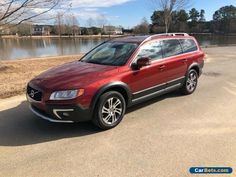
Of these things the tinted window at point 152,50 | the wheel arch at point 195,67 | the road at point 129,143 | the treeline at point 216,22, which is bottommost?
the road at point 129,143

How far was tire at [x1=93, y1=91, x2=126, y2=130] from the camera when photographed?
4070 millimetres

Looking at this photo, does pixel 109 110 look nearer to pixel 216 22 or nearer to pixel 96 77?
pixel 96 77

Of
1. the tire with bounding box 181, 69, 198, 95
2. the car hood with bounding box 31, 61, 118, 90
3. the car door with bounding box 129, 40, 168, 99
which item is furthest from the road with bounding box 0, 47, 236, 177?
the car hood with bounding box 31, 61, 118, 90

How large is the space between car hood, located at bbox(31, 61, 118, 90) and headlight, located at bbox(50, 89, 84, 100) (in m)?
0.07

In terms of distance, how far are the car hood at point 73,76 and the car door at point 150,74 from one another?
1.75 ft

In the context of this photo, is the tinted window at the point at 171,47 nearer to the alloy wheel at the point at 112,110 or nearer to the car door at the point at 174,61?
the car door at the point at 174,61

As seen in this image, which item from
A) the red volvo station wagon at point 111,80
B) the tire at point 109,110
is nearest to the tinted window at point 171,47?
the red volvo station wagon at point 111,80

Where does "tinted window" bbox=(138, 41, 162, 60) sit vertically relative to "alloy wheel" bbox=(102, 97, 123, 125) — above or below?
above

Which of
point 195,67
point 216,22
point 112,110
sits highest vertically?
point 216,22

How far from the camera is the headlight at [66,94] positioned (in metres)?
3.80

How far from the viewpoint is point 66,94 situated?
12.5 feet

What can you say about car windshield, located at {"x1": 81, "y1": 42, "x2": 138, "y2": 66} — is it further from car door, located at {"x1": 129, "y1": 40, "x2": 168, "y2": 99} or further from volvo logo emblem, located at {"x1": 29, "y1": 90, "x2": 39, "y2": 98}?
volvo logo emblem, located at {"x1": 29, "y1": 90, "x2": 39, "y2": 98}

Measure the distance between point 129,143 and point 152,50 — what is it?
224 centimetres

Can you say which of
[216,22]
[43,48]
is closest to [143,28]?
[43,48]
